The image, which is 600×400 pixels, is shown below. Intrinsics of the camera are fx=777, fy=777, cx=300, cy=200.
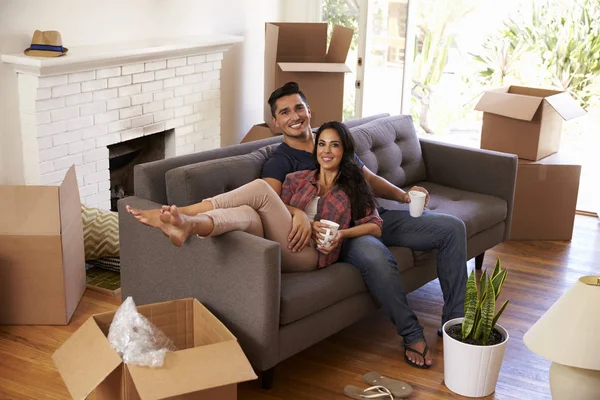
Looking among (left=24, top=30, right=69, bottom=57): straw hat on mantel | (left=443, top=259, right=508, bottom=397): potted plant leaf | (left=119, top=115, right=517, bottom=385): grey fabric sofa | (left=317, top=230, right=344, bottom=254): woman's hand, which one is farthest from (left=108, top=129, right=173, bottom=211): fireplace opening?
(left=443, top=259, right=508, bottom=397): potted plant leaf

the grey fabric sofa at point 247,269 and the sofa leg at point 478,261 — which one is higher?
the grey fabric sofa at point 247,269

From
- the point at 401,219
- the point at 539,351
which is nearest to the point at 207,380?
the point at 539,351

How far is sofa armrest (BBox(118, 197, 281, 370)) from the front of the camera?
106 inches

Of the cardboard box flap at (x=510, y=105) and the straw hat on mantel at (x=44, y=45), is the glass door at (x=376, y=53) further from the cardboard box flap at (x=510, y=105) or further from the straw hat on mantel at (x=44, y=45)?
the straw hat on mantel at (x=44, y=45)

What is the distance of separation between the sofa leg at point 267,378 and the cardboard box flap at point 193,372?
1.32ft

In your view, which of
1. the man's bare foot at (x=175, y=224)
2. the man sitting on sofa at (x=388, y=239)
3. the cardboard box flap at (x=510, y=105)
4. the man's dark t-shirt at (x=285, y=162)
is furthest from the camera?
the cardboard box flap at (x=510, y=105)

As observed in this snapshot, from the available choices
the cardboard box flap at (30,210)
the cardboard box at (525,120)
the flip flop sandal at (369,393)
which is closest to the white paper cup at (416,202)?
the flip flop sandal at (369,393)

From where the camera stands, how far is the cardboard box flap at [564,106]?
4449 mm

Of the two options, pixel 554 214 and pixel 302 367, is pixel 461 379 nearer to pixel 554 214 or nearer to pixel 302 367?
pixel 302 367

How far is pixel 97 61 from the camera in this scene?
3.95 meters

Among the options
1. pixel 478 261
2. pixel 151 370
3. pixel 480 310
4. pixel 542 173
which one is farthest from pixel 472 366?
pixel 542 173

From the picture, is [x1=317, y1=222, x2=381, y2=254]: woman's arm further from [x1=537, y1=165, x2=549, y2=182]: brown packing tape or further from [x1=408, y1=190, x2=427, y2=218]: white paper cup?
[x1=537, y1=165, x2=549, y2=182]: brown packing tape

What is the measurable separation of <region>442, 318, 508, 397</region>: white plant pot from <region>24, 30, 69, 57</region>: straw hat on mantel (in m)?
2.24

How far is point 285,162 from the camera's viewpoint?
3.30 meters
